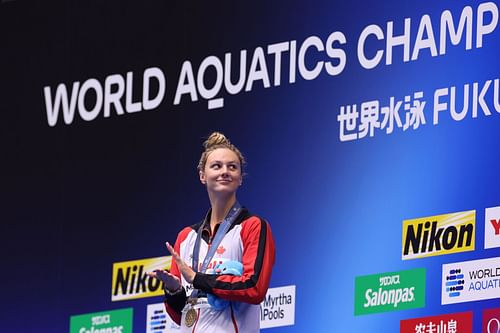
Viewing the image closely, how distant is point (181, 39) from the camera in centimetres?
714

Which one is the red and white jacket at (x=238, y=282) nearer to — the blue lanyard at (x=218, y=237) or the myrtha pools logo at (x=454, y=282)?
the blue lanyard at (x=218, y=237)

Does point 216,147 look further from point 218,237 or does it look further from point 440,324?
point 440,324

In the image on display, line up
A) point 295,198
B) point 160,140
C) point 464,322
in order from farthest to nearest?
point 160,140 < point 295,198 < point 464,322

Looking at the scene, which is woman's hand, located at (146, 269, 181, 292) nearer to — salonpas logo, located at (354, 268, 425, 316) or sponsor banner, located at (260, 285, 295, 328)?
salonpas logo, located at (354, 268, 425, 316)

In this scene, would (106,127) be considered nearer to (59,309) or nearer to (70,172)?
(70,172)

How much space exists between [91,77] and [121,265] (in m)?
1.03

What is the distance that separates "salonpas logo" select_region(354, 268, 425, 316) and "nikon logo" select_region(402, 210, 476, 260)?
0.30 feet

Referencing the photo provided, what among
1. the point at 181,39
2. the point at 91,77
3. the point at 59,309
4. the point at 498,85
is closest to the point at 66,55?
the point at 91,77

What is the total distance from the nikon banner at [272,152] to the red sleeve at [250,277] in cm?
2

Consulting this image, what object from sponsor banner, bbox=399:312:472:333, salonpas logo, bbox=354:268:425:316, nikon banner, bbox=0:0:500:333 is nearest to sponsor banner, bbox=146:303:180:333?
nikon banner, bbox=0:0:500:333

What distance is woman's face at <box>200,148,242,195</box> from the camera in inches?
197

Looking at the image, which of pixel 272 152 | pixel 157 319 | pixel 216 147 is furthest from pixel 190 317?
pixel 157 319

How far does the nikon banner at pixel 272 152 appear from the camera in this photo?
5.95m

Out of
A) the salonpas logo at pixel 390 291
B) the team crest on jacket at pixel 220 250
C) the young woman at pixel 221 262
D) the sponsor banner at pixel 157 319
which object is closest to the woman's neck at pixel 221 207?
the young woman at pixel 221 262
